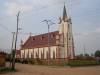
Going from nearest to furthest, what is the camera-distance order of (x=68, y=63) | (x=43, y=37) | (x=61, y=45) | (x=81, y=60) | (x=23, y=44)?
(x=68, y=63) < (x=81, y=60) < (x=61, y=45) < (x=43, y=37) < (x=23, y=44)

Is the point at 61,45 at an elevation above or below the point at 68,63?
above

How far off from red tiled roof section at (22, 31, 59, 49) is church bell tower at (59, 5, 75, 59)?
259 centimetres

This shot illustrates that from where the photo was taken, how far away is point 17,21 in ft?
145

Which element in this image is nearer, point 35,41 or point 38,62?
point 38,62

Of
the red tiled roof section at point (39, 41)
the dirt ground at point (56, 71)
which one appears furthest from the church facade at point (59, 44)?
the dirt ground at point (56, 71)

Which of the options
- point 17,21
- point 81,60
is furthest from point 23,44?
point 17,21

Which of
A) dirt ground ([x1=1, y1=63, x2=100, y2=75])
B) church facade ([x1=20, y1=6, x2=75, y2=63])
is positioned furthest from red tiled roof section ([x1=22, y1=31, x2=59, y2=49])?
dirt ground ([x1=1, y1=63, x2=100, y2=75])

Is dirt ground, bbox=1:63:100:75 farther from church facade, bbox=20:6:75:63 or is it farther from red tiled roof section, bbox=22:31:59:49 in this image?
red tiled roof section, bbox=22:31:59:49

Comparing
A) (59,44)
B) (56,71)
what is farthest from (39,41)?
(56,71)

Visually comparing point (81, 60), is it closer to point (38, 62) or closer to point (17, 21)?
point (38, 62)

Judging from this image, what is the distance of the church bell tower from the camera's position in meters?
78.6

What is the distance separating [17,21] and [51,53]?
122 feet

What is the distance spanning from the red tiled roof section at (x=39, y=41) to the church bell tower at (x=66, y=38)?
8.48ft

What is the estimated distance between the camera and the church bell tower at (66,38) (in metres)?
78.6
